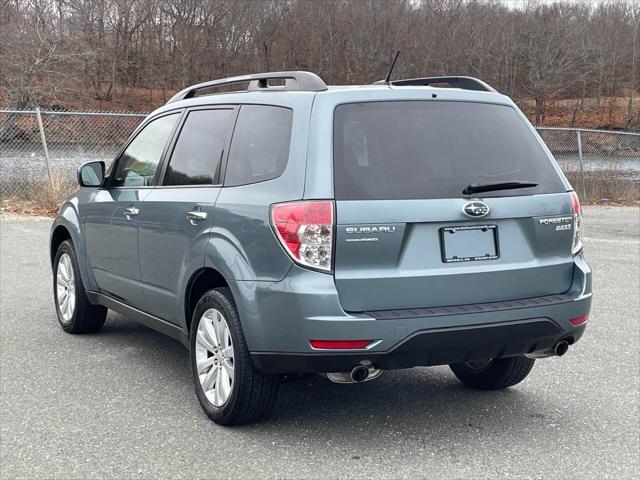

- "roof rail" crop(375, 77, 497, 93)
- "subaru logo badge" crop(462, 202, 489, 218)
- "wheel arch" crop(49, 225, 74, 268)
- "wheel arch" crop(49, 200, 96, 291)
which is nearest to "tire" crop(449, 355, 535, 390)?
"subaru logo badge" crop(462, 202, 489, 218)

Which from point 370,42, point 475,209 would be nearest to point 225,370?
point 475,209

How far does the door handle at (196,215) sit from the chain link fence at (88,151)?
1110 cm

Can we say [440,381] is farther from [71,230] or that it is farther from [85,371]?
[71,230]

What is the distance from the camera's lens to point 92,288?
581 centimetres

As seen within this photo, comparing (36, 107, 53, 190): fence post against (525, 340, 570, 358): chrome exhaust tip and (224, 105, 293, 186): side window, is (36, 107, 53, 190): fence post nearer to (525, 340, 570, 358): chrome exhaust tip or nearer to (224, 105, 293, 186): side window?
(224, 105, 293, 186): side window

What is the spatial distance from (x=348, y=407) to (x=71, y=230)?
2.80 meters

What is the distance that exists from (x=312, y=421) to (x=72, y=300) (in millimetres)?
2690

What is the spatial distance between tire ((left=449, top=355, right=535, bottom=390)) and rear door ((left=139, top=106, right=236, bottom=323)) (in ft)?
5.77

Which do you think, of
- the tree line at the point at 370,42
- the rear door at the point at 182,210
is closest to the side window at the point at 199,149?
the rear door at the point at 182,210

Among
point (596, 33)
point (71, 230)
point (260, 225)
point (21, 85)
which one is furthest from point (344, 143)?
point (596, 33)

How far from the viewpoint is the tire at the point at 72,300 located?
602 centimetres

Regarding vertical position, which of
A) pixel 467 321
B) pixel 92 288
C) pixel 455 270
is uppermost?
pixel 455 270

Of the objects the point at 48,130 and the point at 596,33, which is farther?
the point at 596,33

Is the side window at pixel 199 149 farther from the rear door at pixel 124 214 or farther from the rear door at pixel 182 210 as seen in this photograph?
the rear door at pixel 124 214
